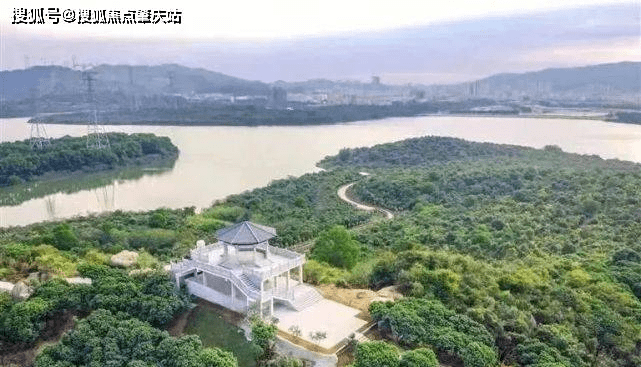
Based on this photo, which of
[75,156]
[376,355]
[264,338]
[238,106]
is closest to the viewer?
[376,355]

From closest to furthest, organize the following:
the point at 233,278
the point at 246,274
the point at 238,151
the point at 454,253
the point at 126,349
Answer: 1. the point at 126,349
2. the point at 233,278
3. the point at 246,274
4. the point at 454,253
5. the point at 238,151

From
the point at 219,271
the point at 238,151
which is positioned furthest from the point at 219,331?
the point at 238,151

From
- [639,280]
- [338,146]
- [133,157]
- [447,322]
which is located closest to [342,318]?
[447,322]

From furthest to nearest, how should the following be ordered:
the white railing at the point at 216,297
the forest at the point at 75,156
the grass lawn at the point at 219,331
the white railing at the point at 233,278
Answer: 1. the forest at the point at 75,156
2. the white railing at the point at 216,297
3. the white railing at the point at 233,278
4. the grass lawn at the point at 219,331

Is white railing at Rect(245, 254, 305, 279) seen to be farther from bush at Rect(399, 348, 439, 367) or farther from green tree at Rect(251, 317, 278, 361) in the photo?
bush at Rect(399, 348, 439, 367)

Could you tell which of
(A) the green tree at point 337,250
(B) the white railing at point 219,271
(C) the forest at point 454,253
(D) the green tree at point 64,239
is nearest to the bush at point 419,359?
(C) the forest at point 454,253

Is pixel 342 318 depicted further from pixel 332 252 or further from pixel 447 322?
pixel 332 252

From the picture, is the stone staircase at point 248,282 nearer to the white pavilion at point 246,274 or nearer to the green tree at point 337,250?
the white pavilion at point 246,274

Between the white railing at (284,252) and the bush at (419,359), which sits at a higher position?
the white railing at (284,252)

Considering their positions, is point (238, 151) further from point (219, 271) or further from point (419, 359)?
point (419, 359)

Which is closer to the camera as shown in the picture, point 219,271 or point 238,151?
point 219,271
